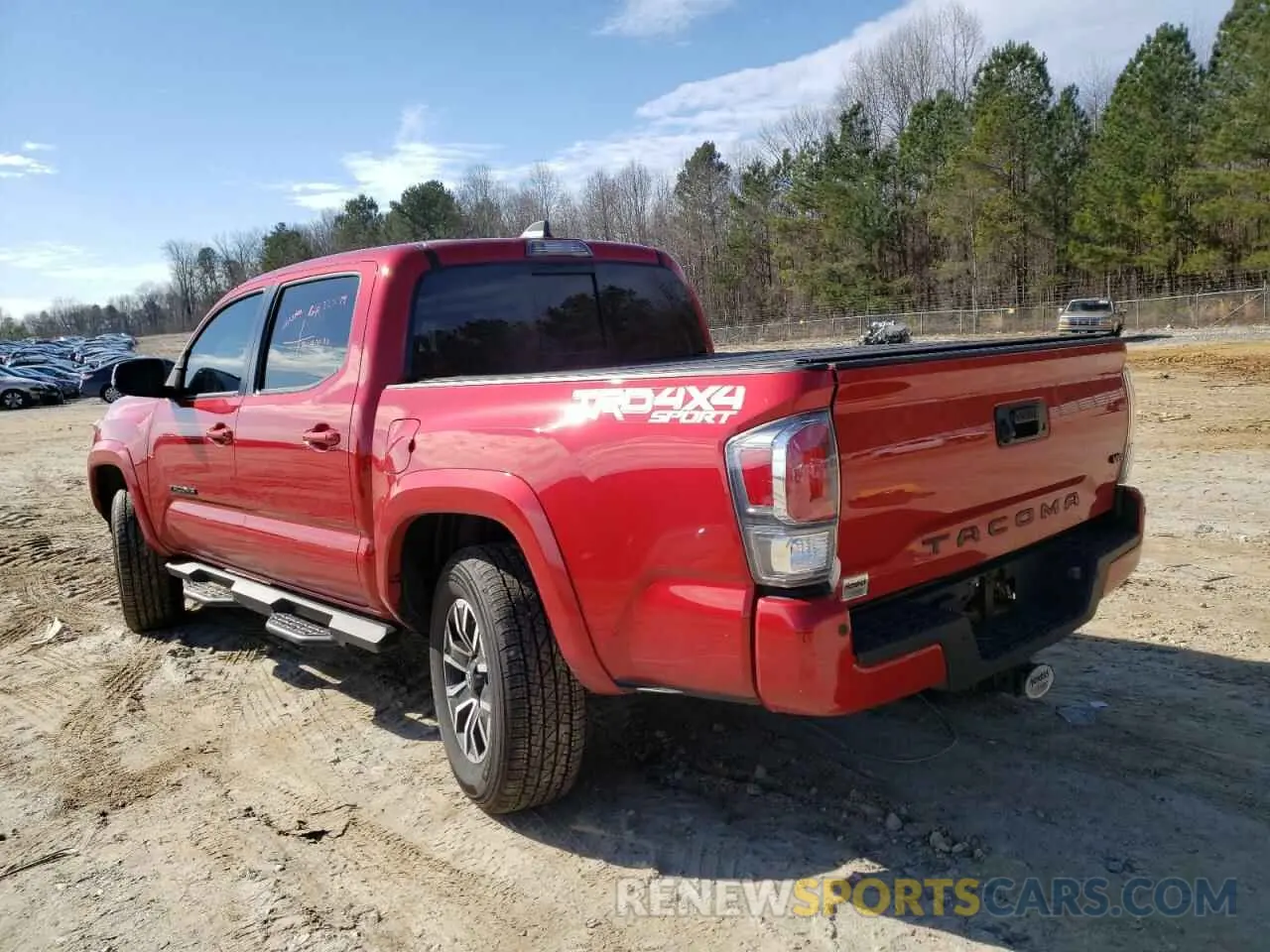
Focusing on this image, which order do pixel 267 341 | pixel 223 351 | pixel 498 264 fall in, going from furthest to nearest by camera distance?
1. pixel 223 351
2. pixel 267 341
3. pixel 498 264

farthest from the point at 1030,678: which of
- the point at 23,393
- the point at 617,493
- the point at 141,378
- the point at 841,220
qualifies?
the point at 841,220

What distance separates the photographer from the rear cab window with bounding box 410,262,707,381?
393cm

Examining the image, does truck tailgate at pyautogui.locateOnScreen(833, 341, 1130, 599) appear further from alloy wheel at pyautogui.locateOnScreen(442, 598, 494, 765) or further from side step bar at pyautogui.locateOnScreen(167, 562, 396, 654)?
side step bar at pyautogui.locateOnScreen(167, 562, 396, 654)

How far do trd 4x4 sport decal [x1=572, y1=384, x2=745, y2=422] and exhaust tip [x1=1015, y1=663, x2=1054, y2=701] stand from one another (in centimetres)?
176

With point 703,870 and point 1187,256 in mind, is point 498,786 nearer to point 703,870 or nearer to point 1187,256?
point 703,870

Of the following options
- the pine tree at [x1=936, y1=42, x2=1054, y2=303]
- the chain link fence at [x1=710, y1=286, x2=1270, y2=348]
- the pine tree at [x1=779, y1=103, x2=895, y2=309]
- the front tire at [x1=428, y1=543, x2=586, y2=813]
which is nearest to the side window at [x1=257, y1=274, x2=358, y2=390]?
the front tire at [x1=428, y1=543, x2=586, y2=813]

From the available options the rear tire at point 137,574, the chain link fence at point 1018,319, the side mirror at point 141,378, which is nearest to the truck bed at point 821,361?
the side mirror at point 141,378

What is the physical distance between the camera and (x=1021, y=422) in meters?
3.11

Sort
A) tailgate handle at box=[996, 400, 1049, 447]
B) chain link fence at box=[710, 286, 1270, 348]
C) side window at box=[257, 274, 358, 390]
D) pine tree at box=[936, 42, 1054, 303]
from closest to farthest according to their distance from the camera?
1. tailgate handle at box=[996, 400, 1049, 447]
2. side window at box=[257, 274, 358, 390]
3. chain link fence at box=[710, 286, 1270, 348]
4. pine tree at box=[936, 42, 1054, 303]

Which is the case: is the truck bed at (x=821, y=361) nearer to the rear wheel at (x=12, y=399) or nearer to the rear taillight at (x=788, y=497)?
the rear taillight at (x=788, y=497)

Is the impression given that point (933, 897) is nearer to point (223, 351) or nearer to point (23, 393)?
point (223, 351)

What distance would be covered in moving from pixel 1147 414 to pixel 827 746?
11.8m

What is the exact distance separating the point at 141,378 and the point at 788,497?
4.19m

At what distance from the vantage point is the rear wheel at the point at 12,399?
34656mm
